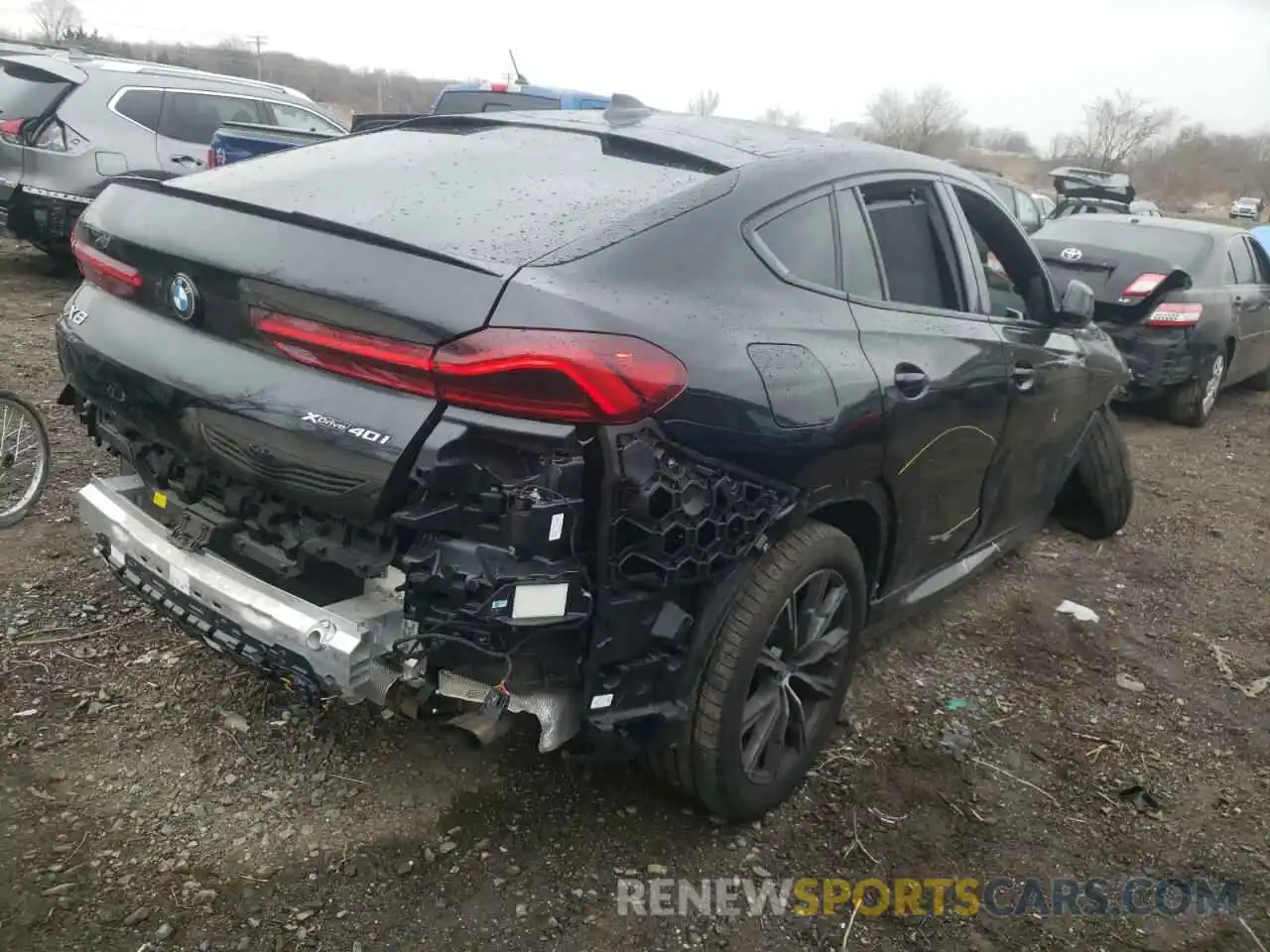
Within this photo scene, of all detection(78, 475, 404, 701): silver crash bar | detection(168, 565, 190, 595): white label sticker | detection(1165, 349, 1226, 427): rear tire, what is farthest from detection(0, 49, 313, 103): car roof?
detection(1165, 349, 1226, 427): rear tire

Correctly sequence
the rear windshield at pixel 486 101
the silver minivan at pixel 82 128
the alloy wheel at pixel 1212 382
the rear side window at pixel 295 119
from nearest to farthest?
the silver minivan at pixel 82 128, the alloy wheel at pixel 1212 382, the rear side window at pixel 295 119, the rear windshield at pixel 486 101

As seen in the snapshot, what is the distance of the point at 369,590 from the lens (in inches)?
87.0

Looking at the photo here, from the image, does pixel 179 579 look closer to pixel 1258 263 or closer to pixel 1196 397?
pixel 1196 397

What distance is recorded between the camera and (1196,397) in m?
7.93

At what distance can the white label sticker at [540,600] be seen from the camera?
2006 mm

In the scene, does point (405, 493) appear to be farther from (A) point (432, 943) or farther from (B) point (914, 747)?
(B) point (914, 747)

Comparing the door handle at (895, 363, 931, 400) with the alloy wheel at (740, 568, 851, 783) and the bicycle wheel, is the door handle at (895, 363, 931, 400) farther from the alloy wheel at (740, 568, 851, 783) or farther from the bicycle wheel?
the bicycle wheel

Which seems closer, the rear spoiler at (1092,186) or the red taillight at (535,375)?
the red taillight at (535,375)

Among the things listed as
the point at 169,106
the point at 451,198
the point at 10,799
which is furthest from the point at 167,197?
the point at 169,106

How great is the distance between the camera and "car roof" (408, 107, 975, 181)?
281 cm

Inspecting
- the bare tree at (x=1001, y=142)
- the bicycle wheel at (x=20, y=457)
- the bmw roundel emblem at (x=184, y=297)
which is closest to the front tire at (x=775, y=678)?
the bmw roundel emblem at (x=184, y=297)

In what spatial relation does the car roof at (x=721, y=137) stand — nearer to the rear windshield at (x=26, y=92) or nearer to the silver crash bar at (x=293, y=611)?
the silver crash bar at (x=293, y=611)

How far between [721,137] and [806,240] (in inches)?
19.8

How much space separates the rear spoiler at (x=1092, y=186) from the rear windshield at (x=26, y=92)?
1511cm
